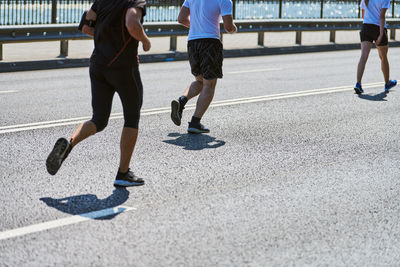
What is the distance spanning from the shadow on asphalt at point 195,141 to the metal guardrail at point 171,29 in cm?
775

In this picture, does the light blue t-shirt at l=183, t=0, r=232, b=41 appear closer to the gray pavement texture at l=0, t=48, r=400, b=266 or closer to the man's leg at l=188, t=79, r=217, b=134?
the man's leg at l=188, t=79, r=217, b=134

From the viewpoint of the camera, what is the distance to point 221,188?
6.16 metres

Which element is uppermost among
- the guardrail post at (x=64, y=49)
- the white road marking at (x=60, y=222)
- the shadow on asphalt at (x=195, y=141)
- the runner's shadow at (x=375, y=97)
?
the guardrail post at (x=64, y=49)

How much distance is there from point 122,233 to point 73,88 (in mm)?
7539

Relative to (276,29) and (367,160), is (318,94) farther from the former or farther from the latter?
(276,29)

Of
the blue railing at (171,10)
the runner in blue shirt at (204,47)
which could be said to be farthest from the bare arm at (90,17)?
the blue railing at (171,10)

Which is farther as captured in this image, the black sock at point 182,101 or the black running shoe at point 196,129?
the black sock at point 182,101

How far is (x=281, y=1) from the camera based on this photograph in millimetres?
22672

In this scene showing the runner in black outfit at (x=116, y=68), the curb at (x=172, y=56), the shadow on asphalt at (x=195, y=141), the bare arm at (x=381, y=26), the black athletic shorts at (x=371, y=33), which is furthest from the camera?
the curb at (x=172, y=56)

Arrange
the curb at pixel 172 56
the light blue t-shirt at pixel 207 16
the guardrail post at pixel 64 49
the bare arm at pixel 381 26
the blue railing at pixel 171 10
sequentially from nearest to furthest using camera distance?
the light blue t-shirt at pixel 207 16, the bare arm at pixel 381 26, the curb at pixel 172 56, the guardrail post at pixel 64 49, the blue railing at pixel 171 10

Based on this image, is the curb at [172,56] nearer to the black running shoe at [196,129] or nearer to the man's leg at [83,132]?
the black running shoe at [196,129]

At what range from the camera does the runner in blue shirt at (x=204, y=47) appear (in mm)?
8578

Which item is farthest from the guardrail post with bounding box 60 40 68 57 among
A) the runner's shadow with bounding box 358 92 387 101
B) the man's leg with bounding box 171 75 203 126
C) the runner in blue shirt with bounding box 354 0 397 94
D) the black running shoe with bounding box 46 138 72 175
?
the black running shoe with bounding box 46 138 72 175

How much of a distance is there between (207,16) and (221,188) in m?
2.96
